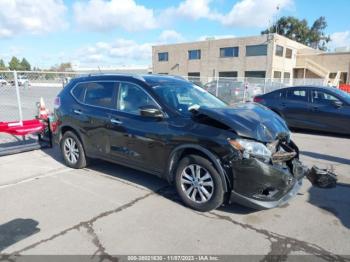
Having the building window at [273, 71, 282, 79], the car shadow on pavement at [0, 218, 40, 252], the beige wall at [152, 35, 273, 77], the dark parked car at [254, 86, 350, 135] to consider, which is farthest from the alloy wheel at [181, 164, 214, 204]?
the building window at [273, 71, 282, 79]

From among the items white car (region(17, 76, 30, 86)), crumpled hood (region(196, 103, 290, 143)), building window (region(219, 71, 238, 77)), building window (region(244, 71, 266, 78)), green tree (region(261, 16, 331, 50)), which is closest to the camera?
crumpled hood (region(196, 103, 290, 143))

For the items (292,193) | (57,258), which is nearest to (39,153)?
(57,258)

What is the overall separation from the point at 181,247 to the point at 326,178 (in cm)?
252

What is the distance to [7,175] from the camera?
524 centimetres

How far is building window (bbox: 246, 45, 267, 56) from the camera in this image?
36.0 metres

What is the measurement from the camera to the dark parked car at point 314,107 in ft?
27.6

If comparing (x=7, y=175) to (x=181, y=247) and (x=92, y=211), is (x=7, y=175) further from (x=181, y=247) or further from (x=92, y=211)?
(x=181, y=247)

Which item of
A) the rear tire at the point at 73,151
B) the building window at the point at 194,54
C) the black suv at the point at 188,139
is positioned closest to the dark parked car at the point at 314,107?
the black suv at the point at 188,139

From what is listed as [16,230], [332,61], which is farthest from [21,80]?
[332,61]

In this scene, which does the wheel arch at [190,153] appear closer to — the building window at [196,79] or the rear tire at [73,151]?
the rear tire at [73,151]

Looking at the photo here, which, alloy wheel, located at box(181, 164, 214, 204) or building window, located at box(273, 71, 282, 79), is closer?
alloy wheel, located at box(181, 164, 214, 204)

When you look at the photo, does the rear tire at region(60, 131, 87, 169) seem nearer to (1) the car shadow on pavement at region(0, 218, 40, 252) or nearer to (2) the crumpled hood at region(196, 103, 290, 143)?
(1) the car shadow on pavement at region(0, 218, 40, 252)

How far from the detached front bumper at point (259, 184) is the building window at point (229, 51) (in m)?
37.1

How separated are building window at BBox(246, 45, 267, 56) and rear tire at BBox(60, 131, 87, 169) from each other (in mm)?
34240
